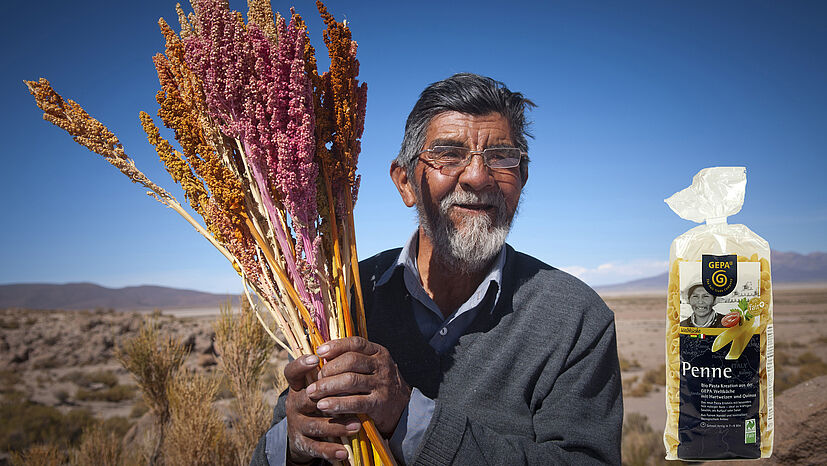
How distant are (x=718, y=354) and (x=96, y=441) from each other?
4.77m

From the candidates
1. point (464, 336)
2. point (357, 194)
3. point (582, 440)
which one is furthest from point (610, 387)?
point (357, 194)

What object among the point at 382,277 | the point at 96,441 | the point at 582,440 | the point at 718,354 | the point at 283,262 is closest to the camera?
the point at 283,262

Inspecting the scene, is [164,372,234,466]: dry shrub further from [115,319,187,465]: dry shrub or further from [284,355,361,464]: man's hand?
[284,355,361,464]: man's hand

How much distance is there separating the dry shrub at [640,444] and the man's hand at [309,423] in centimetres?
665

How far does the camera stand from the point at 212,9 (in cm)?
106

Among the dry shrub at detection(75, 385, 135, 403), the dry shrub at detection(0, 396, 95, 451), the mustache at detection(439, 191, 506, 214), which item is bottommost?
the dry shrub at detection(75, 385, 135, 403)

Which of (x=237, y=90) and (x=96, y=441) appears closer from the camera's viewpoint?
(x=237, y=90)

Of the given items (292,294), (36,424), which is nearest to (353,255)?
(292,294)

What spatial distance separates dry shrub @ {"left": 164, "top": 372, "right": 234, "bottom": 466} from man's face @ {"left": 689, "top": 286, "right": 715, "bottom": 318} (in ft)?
Answer: 10.8

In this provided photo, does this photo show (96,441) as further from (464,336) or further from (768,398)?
(768,398)

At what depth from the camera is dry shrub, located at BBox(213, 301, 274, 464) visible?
11.3 ft

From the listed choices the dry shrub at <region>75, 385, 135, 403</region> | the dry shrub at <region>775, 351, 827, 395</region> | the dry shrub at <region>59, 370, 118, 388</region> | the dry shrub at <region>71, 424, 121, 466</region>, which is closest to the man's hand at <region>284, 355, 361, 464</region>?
the dry shrub at <region>71, 424, 121, 466</region>

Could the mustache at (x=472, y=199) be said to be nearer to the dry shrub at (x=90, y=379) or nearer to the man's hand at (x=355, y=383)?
the man's hand at (x=355, y=383)

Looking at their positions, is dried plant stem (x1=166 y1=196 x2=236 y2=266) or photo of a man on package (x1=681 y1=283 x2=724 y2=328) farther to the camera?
photo of a man on package (x1=681 y1=283 x2=724 y2=328)
